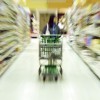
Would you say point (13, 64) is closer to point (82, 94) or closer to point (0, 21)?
point (0, 21)

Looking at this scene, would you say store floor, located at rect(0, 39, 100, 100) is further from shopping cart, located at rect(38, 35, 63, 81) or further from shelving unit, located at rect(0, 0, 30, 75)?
shelving unit, located at rect(0, 0, 30, 75)

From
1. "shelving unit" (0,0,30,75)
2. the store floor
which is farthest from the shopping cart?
"shelving unit" (0,0,30,75)

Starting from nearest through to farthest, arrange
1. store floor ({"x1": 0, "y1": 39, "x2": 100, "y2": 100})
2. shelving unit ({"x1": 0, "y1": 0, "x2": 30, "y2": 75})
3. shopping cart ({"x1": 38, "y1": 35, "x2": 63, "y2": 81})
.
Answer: store floor ({"x1": 0, "y1": 39, "x2": 100, "y2": 100}) → shopping cart ({"x1": 38, "y1": 35, "x2": 63, "y2": 81}) → shelving unit ({"x1": 0, "y1": 0, "x2": 30, "y2": 75})

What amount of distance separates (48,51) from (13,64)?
1.76 m

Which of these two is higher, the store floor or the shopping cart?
the shopping cart

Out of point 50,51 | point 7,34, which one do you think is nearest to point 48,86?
point 50,51

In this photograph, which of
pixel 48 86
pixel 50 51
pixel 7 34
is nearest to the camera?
pixel 48 86

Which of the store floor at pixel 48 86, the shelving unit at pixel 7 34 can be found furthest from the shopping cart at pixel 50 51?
the shelving unit at pixel 7 34

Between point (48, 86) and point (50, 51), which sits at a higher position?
point (50, 51)

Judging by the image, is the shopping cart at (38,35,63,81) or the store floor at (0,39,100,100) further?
the shopping cart at (38,35,63,81)

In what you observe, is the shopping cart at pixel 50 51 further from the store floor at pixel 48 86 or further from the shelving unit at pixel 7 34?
the shelving unit at pixel 7 34

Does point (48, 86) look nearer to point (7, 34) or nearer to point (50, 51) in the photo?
point (50, 51)

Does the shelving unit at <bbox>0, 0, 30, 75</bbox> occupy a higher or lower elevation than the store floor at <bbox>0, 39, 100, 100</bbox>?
higher

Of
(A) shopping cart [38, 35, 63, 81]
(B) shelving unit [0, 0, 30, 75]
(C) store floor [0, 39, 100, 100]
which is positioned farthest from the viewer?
(B) shelving unit [0, 0, 30, 75]
